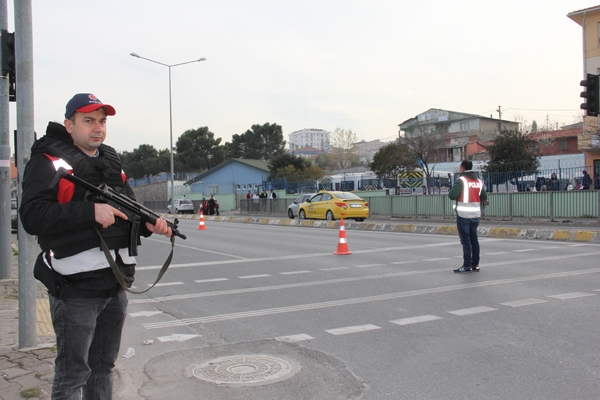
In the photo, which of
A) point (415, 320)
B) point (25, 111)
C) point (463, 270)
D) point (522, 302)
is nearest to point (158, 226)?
point (25, 111)

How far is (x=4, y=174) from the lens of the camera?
29.6 ft

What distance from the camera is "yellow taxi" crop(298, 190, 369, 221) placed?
25016mm

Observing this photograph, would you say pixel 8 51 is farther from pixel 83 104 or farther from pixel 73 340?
pixel 73 340

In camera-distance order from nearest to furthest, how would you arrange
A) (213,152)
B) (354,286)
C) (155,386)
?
(155,386) → (354,286) → (213,152)

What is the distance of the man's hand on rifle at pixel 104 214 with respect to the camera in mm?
2814

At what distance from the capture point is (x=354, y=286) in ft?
28.1

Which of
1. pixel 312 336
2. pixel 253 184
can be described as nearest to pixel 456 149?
pixel 253 184

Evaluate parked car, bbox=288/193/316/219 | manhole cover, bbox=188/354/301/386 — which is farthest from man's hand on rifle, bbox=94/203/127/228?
parked car, bbox=288/193/316/219

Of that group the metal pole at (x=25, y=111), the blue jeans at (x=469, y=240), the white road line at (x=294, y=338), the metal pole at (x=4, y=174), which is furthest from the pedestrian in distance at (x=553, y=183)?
the metal pole at (x=25, y=111)

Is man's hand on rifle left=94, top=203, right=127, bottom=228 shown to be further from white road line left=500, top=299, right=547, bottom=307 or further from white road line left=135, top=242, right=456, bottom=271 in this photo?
white road line left=135, top=242, right=456, bottom=271

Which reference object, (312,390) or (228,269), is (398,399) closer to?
(312,390)

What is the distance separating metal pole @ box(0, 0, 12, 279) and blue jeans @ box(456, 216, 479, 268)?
7.30 meters

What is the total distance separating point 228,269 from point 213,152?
70044 mm

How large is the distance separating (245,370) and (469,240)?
600 centimetres
